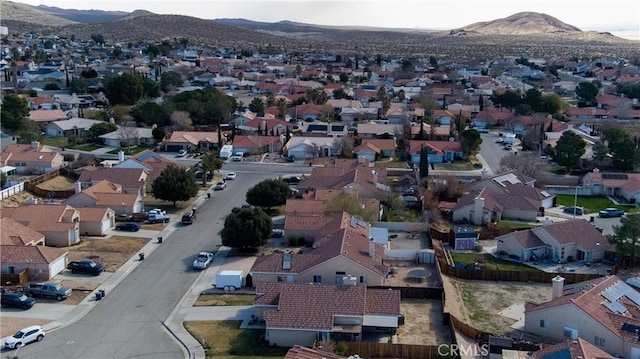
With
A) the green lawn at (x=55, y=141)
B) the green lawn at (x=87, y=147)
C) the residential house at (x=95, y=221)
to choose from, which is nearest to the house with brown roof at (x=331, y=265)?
the residential house at (x=95, y=221)

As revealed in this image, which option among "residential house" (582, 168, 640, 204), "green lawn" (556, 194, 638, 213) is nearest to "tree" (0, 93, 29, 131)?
"green lawn" (556, 194, 638, 213)

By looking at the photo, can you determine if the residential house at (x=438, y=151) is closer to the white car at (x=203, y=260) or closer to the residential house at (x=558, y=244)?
the residential house at (x=558, y=244)

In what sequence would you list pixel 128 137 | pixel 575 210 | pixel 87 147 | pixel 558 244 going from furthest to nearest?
pixel 128 137 → pixel 87 147 → pixel 575 210 → pixel 558 244

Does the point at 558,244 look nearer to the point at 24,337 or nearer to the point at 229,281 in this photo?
the point at 229,281

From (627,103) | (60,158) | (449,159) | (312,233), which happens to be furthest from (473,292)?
A: (627,103)

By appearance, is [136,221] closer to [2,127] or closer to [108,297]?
[108,297]

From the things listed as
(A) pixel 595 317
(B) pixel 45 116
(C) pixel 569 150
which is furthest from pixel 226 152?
(A) pixel 595 317

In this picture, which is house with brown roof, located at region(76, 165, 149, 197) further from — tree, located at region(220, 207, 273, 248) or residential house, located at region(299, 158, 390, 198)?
tree, located at region(220, 207, 273, 248)
